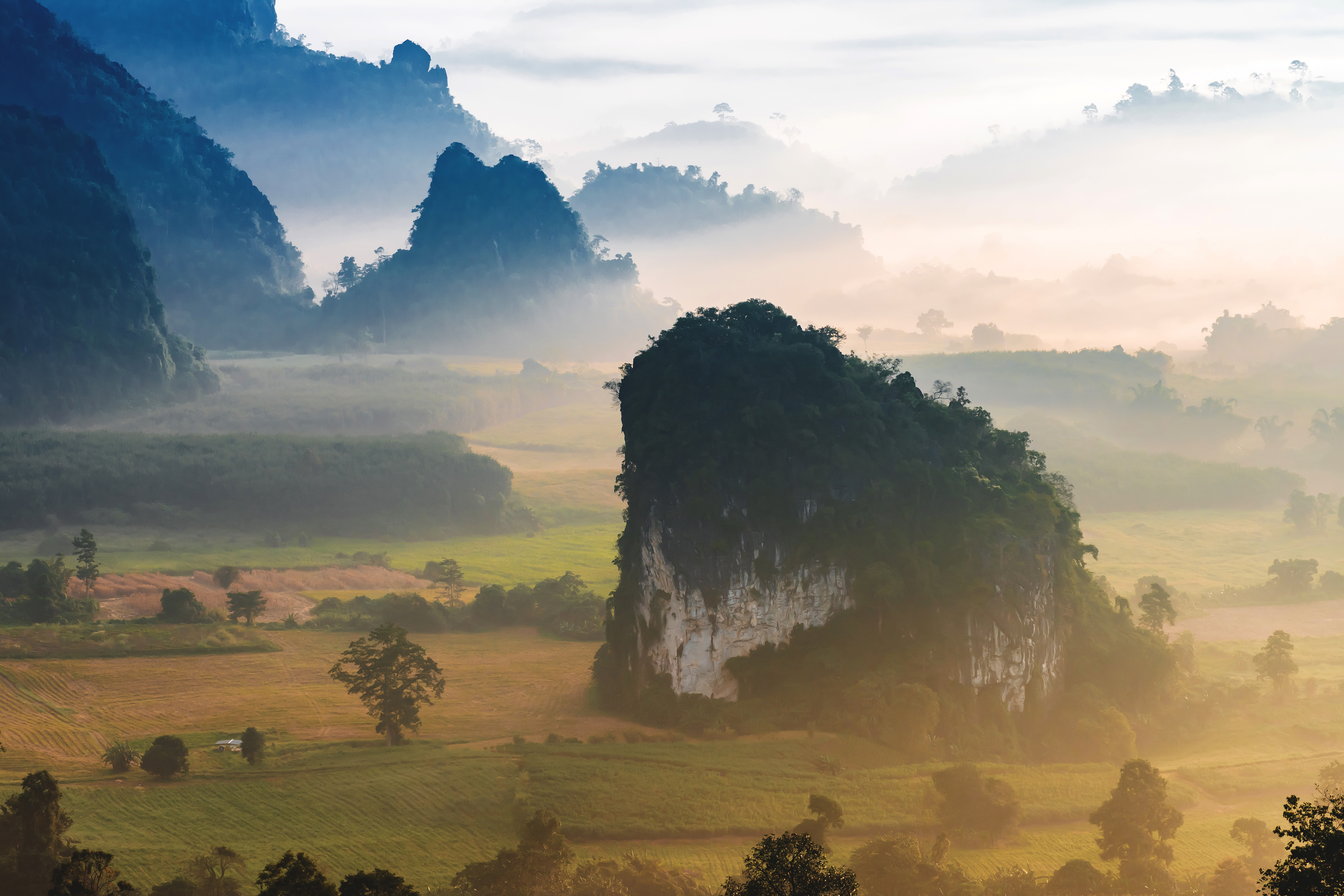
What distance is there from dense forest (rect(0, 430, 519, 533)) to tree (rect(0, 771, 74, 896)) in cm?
8317

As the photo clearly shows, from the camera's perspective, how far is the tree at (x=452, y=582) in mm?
86562

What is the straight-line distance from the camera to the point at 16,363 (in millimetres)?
132125

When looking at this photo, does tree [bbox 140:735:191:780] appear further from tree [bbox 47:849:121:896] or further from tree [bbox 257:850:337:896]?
tree [bbox 257:850:337:896]

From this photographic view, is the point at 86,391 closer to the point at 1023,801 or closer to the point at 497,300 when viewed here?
the point at 497,300

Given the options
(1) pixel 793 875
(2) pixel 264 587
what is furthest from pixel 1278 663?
(2) pixel 264 587

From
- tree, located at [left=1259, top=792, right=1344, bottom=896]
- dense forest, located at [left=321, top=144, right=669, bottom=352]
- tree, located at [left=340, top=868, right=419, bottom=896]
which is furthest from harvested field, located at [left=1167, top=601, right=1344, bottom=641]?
dense forest, located at [left=321, top=144, right=669, bottom=352]

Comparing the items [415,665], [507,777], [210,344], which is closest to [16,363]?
[210,344]

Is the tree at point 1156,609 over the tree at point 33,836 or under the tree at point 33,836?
over

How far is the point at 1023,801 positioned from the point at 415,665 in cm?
2757

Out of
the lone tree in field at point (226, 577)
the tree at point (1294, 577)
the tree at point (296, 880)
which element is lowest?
the tree at point (296, 880)

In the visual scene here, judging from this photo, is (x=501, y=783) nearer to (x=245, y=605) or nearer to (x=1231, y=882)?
(x=1231, y=882)

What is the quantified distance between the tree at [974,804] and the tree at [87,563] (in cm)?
6412

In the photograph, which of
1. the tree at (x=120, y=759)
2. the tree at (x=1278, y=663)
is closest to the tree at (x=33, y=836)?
the tree at (x=120, y=759)

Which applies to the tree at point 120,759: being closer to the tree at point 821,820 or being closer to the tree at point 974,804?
the tree at point 821,820
